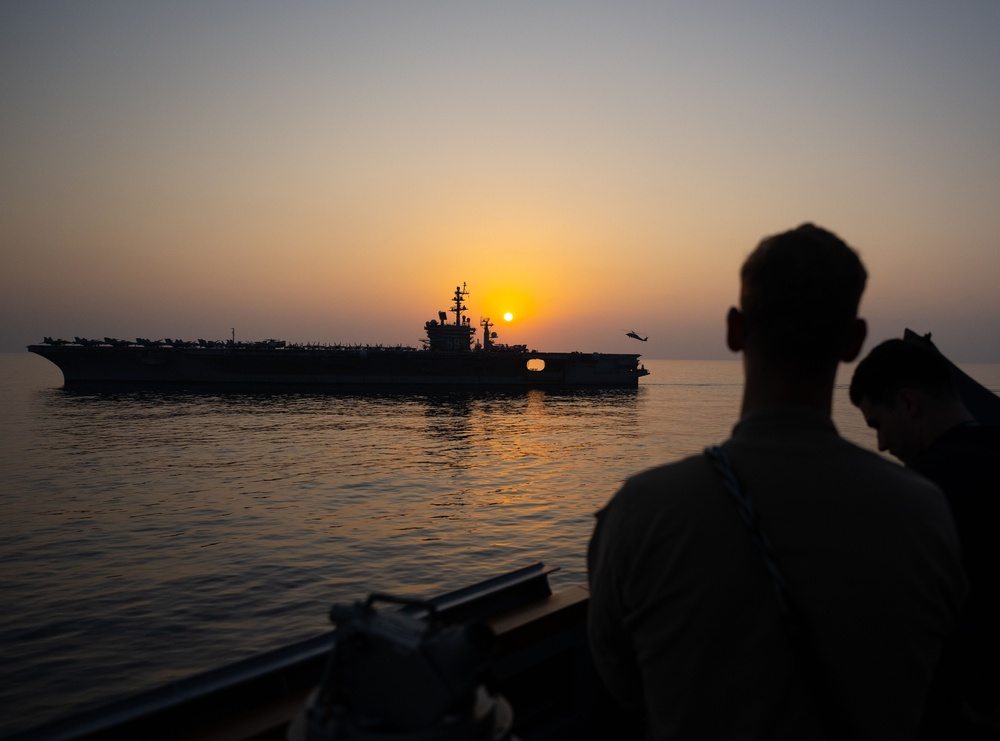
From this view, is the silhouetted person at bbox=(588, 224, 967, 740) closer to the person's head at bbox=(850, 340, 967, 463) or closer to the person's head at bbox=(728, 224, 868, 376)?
the person's head at bbox=(728, 224, 868, 376)

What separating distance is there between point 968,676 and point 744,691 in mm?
1604

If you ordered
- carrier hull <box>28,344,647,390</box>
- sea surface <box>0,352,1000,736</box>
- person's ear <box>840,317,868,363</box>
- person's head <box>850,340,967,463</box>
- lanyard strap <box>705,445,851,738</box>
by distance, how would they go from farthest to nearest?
carrier hull <box>28,344,647,390</box> → sea surface <box>0,352,1000,736</box> → person's head <box>850,340,967,463</box> → person's ear <box>840,317,868,363</box> → lanyard strap <box>705,445,851,738</box>

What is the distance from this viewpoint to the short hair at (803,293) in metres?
1.46

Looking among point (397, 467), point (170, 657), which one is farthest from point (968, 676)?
point (397, 467)

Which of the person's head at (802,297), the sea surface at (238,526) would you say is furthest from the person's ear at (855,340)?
the sea surface at (238,526)

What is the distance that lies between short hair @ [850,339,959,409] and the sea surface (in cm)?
915

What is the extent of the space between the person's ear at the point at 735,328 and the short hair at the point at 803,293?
0.07 m

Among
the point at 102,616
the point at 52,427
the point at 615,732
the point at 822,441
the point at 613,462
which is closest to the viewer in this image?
the point at 822,441

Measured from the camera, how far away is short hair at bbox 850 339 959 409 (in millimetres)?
2672

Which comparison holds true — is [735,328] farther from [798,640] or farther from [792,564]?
→ [798,640]

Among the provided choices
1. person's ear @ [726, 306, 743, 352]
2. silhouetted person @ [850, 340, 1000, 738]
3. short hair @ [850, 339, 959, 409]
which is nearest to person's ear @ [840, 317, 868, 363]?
person's ear @ [726, 306, 743, 352]

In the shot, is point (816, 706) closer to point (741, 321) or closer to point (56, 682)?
point (741, 321)

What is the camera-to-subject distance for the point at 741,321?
5.28ft

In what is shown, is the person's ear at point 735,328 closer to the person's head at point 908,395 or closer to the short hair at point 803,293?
the short hair at point 803,293
